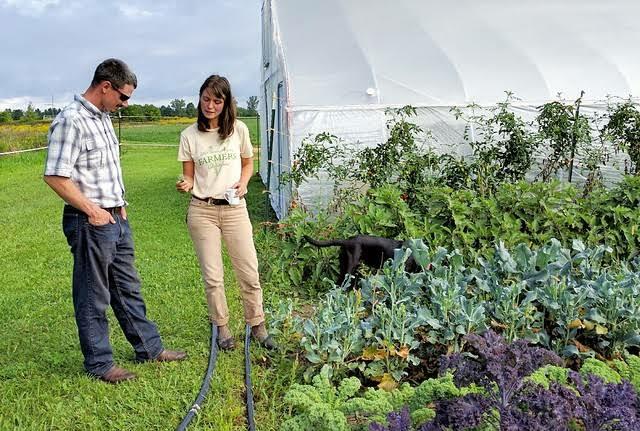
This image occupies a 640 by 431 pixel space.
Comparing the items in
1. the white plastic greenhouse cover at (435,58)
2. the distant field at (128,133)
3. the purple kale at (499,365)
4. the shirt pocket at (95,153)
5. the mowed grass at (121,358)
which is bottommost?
the mowed grass at (121,358)

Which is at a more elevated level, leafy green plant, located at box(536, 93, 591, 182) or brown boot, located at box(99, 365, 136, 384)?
leafy green plant, located at box(536, 93, 591, 182)

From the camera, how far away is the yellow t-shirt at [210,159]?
157 inches

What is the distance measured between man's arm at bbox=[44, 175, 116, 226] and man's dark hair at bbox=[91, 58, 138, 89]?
56 centimetres

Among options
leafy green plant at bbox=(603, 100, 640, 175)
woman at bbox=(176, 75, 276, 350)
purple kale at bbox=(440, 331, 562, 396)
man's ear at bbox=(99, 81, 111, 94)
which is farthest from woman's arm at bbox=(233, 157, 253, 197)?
leafy green plant at bbox=(603, 100, 640, 175)

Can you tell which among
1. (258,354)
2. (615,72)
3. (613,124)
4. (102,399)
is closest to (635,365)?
(258,354)

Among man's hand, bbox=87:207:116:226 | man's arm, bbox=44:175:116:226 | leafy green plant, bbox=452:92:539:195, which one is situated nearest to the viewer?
man's arm, bbox=44:175:116:226

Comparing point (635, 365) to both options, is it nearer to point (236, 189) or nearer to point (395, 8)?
point (236, 189)

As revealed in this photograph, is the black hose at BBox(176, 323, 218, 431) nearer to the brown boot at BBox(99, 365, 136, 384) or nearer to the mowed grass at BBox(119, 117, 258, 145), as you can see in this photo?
the brown boot at BBox(99, 365, 136, 384)

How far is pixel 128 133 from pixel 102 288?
31942 mm

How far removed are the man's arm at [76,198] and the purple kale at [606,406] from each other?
244 cm

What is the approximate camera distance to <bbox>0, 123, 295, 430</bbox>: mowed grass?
3.33 m

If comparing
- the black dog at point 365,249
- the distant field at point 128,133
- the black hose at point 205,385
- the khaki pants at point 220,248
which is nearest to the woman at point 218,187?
the khaki pants at point 220,248

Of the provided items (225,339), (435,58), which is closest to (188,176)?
(225,339)

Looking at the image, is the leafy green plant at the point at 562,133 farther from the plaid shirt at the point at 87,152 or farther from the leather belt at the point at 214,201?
the plaid shirt at the point at 87,152
